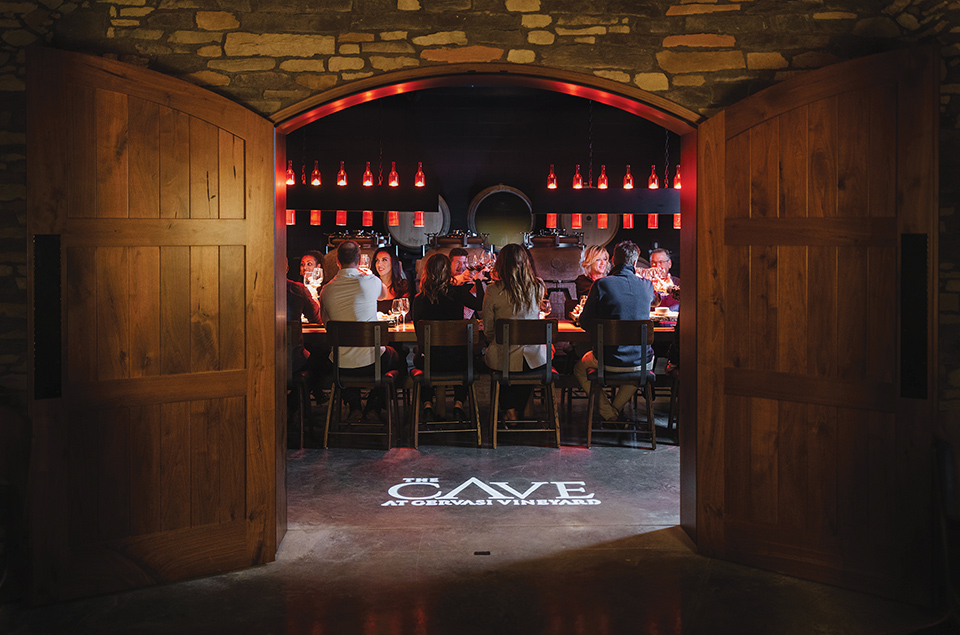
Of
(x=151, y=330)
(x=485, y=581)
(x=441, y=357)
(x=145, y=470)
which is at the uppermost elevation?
(x=151, y=330)

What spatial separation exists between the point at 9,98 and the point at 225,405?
1.68 m

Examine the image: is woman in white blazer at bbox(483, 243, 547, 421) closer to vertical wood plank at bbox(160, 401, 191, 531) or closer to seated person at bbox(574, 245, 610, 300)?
seated person at bbox(574, 245, 610, 300)

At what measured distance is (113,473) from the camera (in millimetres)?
3076

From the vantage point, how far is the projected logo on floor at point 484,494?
13.6 ft

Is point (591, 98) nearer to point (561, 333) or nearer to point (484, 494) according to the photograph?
point (561, 333)

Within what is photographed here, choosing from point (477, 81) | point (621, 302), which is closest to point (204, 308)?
point (477, 81)

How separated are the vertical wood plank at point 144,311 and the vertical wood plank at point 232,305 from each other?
0.27 metres

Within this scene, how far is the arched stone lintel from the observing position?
3385 mm

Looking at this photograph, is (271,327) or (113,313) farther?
(271,327)

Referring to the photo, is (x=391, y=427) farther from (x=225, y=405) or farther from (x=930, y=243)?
(x=930, y=243)

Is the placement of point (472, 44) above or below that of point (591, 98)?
above

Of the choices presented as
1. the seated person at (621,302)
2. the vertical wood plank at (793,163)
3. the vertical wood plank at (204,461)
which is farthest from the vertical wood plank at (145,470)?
the seated person at (621,302)

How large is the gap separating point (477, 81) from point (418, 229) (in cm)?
651

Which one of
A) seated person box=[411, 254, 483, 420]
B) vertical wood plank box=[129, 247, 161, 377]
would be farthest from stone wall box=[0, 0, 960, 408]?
seated person box=[411, 254, 483, 420]
